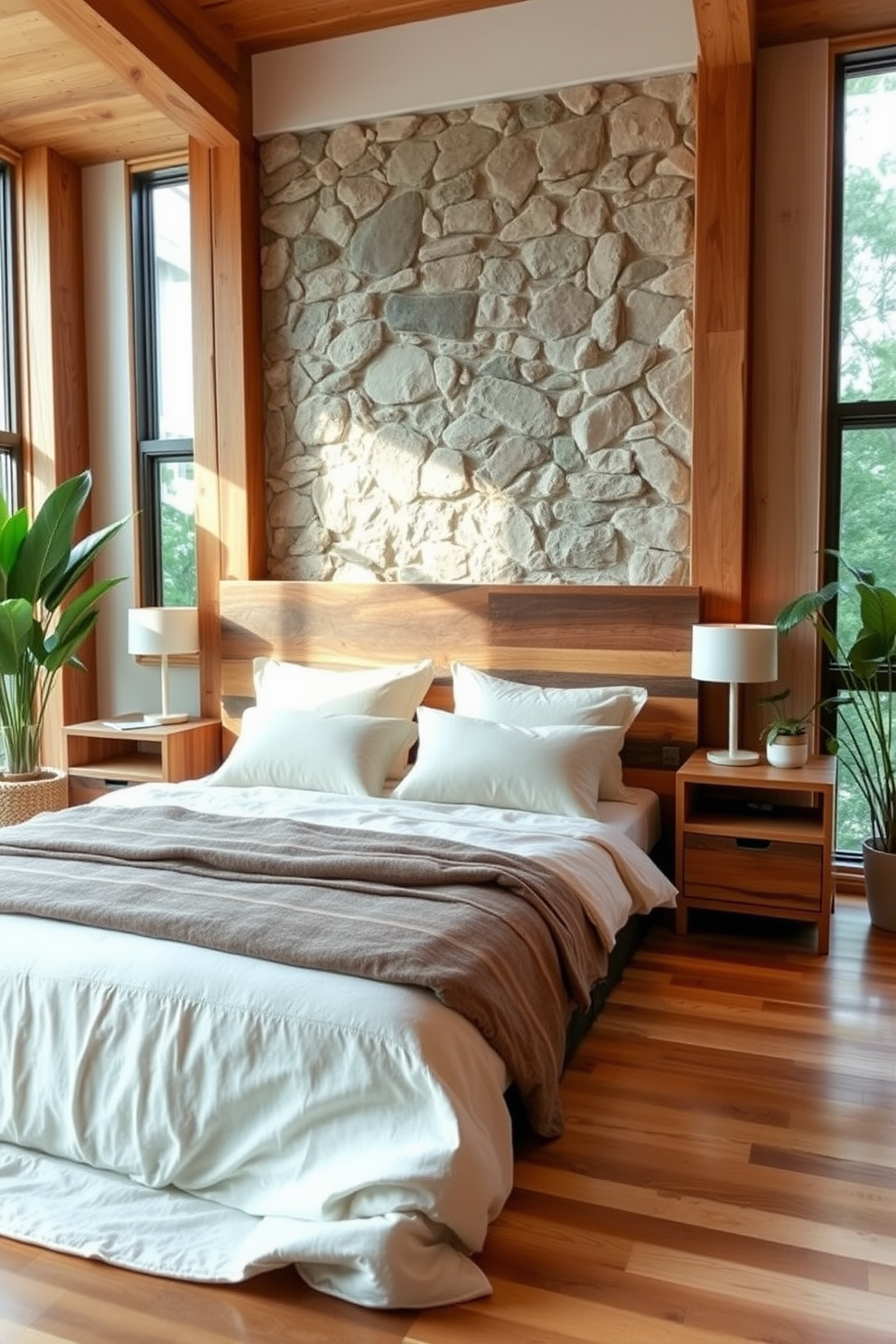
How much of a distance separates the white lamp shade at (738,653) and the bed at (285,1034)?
80 cm

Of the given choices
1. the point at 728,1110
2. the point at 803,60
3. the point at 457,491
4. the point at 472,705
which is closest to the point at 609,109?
the point at 803,60

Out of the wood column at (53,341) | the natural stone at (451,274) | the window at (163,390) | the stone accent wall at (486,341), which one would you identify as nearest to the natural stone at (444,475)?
the stone accent wall at (486,341)

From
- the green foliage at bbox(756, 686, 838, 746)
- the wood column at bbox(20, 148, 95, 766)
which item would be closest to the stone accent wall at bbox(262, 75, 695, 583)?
the green foliage at bbox(756, 686, 838, 746)

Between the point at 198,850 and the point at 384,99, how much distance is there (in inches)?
127

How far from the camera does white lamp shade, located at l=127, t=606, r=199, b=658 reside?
4.45 metres

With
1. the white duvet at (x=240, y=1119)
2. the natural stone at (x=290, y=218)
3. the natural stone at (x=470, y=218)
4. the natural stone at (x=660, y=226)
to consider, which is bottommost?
the white duvet at (x=240, y=1119)

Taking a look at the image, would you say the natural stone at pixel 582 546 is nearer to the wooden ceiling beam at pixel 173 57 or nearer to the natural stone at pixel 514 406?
the natural stone at pixel 514 406

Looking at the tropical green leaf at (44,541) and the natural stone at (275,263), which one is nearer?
the tropical green leaf at (44,541)

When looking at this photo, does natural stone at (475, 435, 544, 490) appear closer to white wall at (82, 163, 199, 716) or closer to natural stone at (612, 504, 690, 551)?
natural stone at (612, 504, 690, 551)

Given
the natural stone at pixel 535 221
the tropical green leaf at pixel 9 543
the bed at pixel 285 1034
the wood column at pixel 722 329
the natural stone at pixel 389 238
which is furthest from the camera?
the natural stone at pixel 389 238

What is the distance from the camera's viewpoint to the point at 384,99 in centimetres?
431

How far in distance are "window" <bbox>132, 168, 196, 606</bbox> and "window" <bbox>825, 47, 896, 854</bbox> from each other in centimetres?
277

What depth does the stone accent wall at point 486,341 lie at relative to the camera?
404 cm

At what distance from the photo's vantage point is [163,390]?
4.98 m
